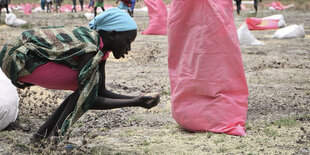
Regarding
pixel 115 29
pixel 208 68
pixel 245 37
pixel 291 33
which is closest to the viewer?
pixel 115 29

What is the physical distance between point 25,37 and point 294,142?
173 centimetres

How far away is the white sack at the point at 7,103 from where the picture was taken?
10.1 ft

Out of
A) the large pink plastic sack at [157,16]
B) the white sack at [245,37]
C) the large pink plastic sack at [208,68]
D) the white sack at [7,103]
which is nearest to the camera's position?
the large pink plastic sack at [208,68]

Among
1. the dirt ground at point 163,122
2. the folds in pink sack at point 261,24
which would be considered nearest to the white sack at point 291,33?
the folds in pink sack at point 261,24

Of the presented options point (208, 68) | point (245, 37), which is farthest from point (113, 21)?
point (245, 37)

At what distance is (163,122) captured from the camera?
139 inches

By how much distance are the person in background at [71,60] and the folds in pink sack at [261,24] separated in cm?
876

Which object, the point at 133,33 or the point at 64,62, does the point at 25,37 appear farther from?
the point at 133,33

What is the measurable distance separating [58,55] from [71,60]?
0.08 metres

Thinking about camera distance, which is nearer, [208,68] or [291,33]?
[208,68]

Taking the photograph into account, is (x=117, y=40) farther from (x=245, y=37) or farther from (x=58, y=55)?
(x=245, y=37)

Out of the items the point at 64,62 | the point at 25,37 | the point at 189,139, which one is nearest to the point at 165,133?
the point at 189,139

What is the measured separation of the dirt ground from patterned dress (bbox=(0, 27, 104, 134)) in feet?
0.78

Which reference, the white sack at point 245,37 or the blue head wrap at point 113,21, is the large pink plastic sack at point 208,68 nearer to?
the blue head wrap at point 113,21
